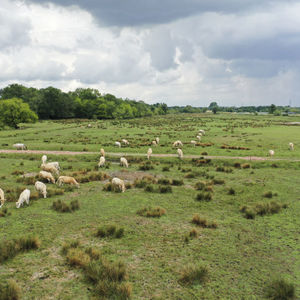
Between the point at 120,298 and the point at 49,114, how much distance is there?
393 feet

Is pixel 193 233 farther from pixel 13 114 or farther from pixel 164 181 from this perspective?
pixel 13 114

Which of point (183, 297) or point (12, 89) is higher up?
point (12, 89)

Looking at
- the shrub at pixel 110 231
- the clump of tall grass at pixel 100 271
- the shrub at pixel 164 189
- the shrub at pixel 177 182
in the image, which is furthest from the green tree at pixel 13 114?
the clump of tall grass at pixel 100 271

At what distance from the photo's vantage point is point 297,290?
8.20 meters

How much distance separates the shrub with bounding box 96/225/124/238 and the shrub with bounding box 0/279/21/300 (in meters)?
4.21

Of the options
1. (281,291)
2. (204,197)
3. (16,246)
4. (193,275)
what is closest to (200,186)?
(204,197)

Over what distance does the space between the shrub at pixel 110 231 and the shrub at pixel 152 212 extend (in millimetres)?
2524

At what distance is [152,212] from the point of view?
1427cm

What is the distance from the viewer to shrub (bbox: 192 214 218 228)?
12.8m

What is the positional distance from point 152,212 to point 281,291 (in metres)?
7.60

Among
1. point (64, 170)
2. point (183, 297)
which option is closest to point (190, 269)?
point (183, 297)

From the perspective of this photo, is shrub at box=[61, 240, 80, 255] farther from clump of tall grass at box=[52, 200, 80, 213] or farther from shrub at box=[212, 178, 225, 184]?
shrub at box=[212, 178, 225, 184]

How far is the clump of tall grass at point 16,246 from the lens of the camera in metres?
9.85

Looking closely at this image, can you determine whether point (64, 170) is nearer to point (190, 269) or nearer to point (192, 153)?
point (192, 153)
